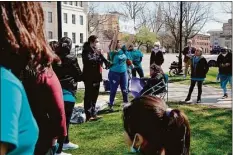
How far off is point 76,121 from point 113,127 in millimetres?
774

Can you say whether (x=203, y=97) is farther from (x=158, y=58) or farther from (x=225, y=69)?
(x=158, y=58)

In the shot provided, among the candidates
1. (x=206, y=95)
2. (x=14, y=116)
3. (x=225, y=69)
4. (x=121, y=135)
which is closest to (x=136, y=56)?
(x=206, y=95)

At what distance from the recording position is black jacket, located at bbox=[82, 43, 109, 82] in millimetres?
6469

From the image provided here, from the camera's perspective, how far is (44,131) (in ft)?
9.04

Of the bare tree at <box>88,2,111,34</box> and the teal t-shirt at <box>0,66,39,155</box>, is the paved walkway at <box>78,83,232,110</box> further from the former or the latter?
the bare tree at <box>88,2,111,34</box>

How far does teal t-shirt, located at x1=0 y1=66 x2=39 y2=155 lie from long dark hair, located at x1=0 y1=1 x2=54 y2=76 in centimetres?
9

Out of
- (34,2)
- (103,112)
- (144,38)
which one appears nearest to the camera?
(34,2)

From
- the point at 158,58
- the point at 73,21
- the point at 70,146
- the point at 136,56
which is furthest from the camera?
the point at 73,21

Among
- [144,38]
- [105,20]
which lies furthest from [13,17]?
[144,38]

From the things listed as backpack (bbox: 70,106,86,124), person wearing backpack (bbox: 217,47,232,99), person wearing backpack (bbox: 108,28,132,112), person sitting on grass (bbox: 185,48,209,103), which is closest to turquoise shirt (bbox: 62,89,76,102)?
backpack (bbox: 70,106,86,124)

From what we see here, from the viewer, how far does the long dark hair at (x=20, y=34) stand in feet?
3.54

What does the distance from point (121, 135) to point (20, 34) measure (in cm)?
486

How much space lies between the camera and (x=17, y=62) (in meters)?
1.14

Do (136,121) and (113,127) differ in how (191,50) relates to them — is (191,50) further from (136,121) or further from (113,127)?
(136,121)
